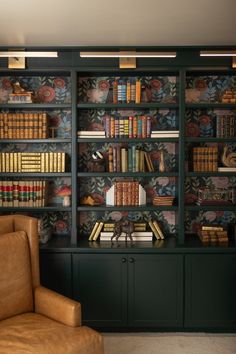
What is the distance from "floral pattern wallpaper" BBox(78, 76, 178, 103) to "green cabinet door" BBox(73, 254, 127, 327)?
60.1 inches

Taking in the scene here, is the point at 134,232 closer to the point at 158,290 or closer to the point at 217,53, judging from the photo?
the point at 158,290

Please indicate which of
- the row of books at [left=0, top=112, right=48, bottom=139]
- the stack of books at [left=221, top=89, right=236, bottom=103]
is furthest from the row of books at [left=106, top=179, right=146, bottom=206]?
the stack of books at [left=221, top=89, right=236, bottom=103]

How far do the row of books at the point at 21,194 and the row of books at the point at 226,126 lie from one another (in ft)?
5.63

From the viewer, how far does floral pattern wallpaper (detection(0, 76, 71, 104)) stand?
351cm

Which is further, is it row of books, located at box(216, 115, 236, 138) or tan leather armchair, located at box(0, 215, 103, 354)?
row of books, located at box(216, 115, 236, 138)

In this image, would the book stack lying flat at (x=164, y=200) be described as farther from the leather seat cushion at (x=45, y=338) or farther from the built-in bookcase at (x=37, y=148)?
the leather seat cushion at (x=45, y=338)

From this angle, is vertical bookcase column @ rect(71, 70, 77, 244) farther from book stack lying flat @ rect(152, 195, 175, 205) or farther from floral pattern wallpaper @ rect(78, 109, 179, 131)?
book stack lying flat @ rect(152, 195, 175, 205)

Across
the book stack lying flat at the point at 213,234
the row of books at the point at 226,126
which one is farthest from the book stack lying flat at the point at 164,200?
the row of books at the point at 226,126

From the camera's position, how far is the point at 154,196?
3535 mm

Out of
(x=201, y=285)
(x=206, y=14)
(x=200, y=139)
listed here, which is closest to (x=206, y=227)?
(x=201, y=285)

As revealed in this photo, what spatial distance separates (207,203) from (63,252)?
1.35 metres

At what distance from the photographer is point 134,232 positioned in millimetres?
3330

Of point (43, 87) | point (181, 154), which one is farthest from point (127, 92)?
point (43, 87)

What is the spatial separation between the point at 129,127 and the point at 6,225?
136cm
